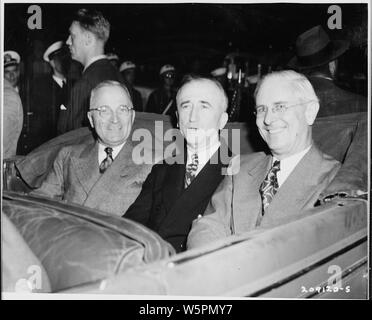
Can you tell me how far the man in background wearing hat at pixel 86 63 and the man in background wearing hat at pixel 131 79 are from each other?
26 millimetres

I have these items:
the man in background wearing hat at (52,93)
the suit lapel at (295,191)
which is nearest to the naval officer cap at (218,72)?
the suit lapel at (295,191)

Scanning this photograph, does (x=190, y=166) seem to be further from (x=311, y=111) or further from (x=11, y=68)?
(x=11, y=68)

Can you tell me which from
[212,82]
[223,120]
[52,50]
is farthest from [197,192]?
[52,50]

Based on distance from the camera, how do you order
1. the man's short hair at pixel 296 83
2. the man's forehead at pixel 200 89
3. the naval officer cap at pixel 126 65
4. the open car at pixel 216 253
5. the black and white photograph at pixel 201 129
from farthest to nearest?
1. the naval officer cap at pixel 126 65
2. the man's forehead at pixel 200 89
3. the man's short hair at pixel 296 83
4. the black and white photograph at pixel 201 129
5. the open car at pixel 216 253

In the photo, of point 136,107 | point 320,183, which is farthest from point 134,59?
point 320,183

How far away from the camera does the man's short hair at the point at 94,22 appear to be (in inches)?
68.6

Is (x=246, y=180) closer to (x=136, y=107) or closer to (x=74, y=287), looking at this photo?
(x=136, y=107)

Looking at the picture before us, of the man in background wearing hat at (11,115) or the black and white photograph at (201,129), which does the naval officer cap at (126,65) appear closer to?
the black and white photograph at (201,129)

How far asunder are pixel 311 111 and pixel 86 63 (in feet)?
3.08

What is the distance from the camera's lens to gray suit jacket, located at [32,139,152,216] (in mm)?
1680

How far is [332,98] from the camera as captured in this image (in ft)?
5.37

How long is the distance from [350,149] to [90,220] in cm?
92
